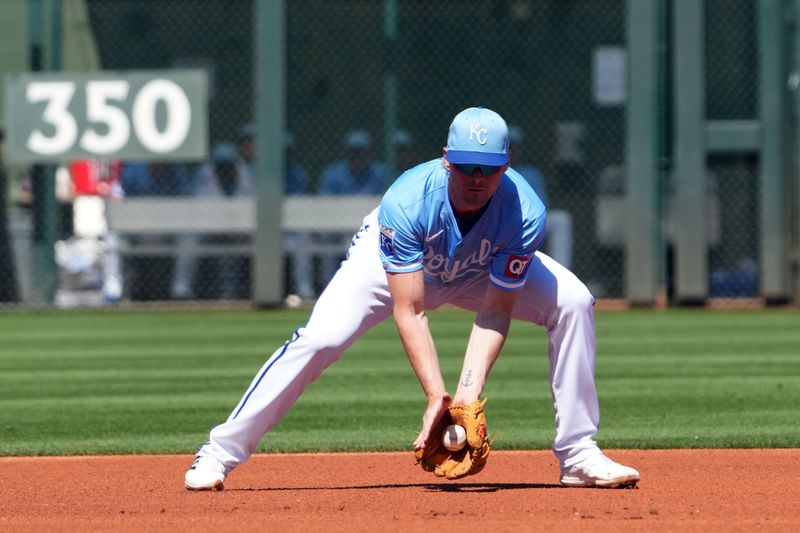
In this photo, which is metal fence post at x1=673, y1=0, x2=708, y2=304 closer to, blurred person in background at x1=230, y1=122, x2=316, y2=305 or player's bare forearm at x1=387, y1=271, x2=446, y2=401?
blurred person in background at x1=230, y1=122, x2=316, y2=305

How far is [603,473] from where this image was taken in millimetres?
5355

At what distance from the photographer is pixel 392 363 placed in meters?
10.3

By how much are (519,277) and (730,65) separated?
10345mm

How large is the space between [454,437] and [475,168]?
2.98ft

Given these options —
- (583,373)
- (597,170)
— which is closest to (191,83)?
(597,170)

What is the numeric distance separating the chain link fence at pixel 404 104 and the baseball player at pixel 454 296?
9.51 m

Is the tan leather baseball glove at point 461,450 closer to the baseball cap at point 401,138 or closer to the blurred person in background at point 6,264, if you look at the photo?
the baseball cap at point 401,138

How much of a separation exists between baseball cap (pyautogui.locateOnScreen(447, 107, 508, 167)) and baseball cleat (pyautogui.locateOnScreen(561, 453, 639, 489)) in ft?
3.93

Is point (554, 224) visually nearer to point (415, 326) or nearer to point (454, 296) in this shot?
point (454, 296)

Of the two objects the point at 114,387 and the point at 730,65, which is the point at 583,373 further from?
the point at 730,65

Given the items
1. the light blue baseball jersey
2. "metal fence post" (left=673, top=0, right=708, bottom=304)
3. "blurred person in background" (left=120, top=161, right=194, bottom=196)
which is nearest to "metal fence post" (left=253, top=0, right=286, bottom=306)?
"blurred person in background" (left=120, top=161, right=194, bottom=196)

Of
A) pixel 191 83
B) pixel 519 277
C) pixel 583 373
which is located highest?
pixel 191 83

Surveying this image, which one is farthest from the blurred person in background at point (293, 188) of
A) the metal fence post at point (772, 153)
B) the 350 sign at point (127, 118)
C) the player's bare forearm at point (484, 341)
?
the player's bare forearm at point (484, 341)

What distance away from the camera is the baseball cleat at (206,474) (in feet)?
17.5
